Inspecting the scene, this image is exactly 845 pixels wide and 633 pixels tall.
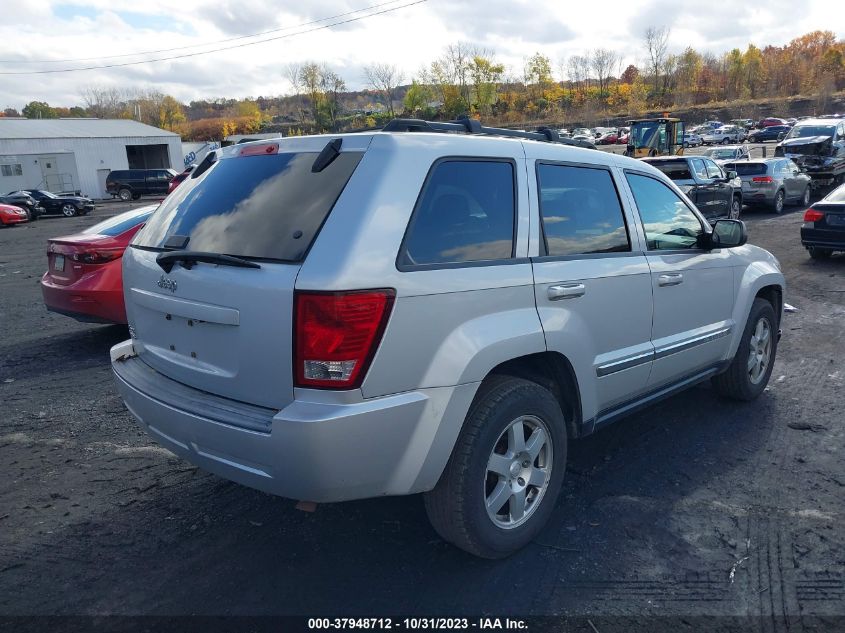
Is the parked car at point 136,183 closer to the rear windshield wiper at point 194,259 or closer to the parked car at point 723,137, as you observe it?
the rear windshield wiper at point 194,259

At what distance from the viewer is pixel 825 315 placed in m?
8.20

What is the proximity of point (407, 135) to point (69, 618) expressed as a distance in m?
2.56

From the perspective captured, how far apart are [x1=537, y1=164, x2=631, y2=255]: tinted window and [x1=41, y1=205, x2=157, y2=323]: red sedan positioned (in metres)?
4.93

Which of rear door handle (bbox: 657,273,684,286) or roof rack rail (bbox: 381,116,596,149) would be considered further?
rear door handle (bbox: 657,273,684,286)

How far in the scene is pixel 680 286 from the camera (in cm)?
425

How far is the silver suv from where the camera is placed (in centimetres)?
260

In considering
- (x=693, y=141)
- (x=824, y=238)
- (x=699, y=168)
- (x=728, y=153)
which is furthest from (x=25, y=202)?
(x=693, y=141)

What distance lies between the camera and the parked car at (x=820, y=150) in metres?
22.9

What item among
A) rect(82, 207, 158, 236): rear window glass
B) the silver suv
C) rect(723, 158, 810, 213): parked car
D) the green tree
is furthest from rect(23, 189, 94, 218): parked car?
the green tree

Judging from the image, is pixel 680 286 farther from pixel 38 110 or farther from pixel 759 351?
pixel 38 110

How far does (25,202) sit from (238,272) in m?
33.3

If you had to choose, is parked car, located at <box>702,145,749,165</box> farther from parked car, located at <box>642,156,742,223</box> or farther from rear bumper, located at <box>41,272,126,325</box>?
rear bumper, located at <box>41,272,126,325</box>

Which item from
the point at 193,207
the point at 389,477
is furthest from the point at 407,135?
the point at 389,477

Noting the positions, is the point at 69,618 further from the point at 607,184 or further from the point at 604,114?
the point at 604,114
